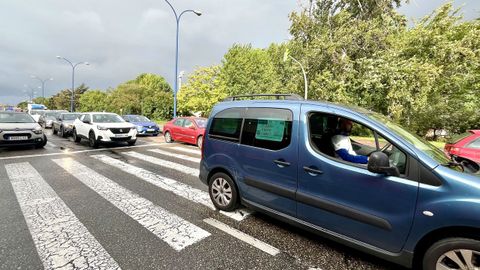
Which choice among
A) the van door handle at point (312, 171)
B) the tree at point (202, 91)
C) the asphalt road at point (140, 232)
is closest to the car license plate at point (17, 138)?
the asphalt road at point (140, 232)

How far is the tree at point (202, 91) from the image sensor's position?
33.3 m

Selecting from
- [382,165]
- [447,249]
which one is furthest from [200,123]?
[447,249]

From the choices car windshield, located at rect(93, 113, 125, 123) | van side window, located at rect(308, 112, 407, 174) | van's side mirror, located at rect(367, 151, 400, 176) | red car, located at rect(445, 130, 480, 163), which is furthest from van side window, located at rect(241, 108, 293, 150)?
car windshield, located at rect(93, 113, 125, 123)

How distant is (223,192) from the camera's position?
4.12 meters

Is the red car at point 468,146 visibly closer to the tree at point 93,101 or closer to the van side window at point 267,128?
the van side window at point 267,128

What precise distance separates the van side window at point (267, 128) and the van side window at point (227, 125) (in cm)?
14

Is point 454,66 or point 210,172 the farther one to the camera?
point 454,66

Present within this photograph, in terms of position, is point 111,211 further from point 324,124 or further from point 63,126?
point 63,126

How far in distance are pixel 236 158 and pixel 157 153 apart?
6.72m

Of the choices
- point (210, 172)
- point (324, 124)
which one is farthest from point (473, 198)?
point (210, 172)

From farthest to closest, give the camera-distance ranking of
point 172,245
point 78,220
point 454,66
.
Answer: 1. point 454,66
2. point 78,220
3. point 172,245

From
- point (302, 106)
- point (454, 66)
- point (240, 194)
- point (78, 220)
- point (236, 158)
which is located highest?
point (454, 66)

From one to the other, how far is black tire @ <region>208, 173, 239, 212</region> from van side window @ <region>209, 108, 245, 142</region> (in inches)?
25.5

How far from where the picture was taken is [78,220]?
3723 millimetres
